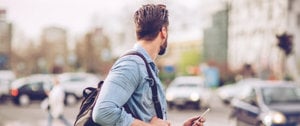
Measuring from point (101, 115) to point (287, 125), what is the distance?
438 inches

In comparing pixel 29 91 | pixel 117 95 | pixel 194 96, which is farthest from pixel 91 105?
pixel 29 91

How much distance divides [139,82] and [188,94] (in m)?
25.3

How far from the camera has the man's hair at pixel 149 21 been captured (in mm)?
2930

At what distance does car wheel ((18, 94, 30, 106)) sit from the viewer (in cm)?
3262

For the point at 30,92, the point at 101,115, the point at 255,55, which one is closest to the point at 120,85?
the point at 101,115

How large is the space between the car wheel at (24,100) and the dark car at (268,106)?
19190mm

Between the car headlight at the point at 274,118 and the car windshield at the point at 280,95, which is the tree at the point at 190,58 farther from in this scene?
the car headlight at the point at 274,118

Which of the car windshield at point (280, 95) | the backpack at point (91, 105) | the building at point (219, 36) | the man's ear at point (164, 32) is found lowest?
the building at point (219, 36)

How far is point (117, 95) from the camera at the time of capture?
9.07 feet

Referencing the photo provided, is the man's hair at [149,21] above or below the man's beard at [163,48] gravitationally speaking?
above

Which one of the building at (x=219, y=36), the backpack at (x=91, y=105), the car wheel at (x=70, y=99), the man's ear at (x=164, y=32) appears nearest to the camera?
the backpack at (x=91, y=105)

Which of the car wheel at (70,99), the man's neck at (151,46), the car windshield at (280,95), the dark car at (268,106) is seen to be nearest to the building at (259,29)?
the car wheel at (70,99)

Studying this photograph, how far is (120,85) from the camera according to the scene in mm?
2766

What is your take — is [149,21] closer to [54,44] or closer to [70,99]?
[70,99]
